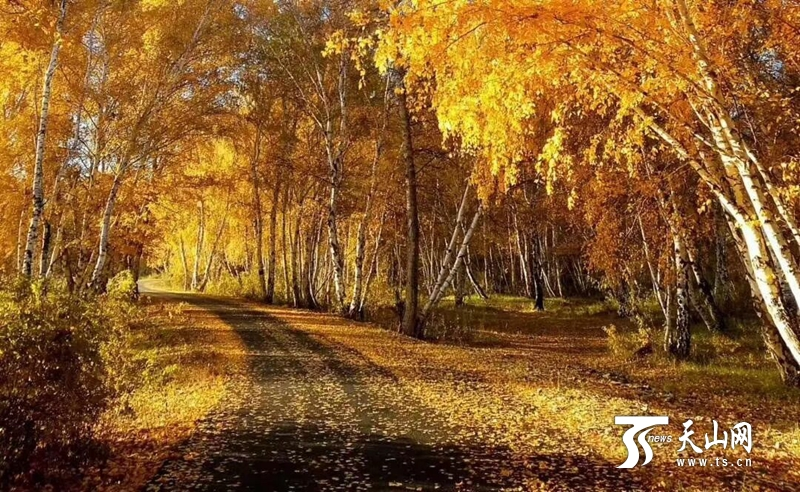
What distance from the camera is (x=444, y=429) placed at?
7535 millimetres

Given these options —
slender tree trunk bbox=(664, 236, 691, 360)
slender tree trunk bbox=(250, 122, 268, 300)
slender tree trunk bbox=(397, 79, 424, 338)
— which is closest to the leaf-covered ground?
slender tree trunk bbox=(664, 236, 691, 360)

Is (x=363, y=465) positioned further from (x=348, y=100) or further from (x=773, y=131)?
(x=348, y=100)

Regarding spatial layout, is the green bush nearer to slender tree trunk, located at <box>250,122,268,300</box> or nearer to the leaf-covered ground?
the leaf-covered ground

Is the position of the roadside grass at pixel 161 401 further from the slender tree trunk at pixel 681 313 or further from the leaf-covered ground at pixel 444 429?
the slender tree trunk at pixel 681 313

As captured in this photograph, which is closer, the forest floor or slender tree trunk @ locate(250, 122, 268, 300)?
the forest floor

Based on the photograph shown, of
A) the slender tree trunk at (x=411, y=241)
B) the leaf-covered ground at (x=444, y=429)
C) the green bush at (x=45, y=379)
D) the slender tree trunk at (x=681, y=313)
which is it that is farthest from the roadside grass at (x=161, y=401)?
the slender tree trunk at (x=681, y=313)

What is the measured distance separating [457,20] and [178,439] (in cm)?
641

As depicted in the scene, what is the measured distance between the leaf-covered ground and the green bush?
1.08 metres

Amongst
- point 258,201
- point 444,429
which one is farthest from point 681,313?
point 258,201

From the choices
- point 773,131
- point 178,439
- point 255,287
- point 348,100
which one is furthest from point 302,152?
point 178,439

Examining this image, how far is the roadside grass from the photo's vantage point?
5.81 meters

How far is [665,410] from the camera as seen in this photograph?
337 inches

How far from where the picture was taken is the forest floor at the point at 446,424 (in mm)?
5727

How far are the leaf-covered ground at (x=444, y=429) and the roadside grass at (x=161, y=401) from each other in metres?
0.27
